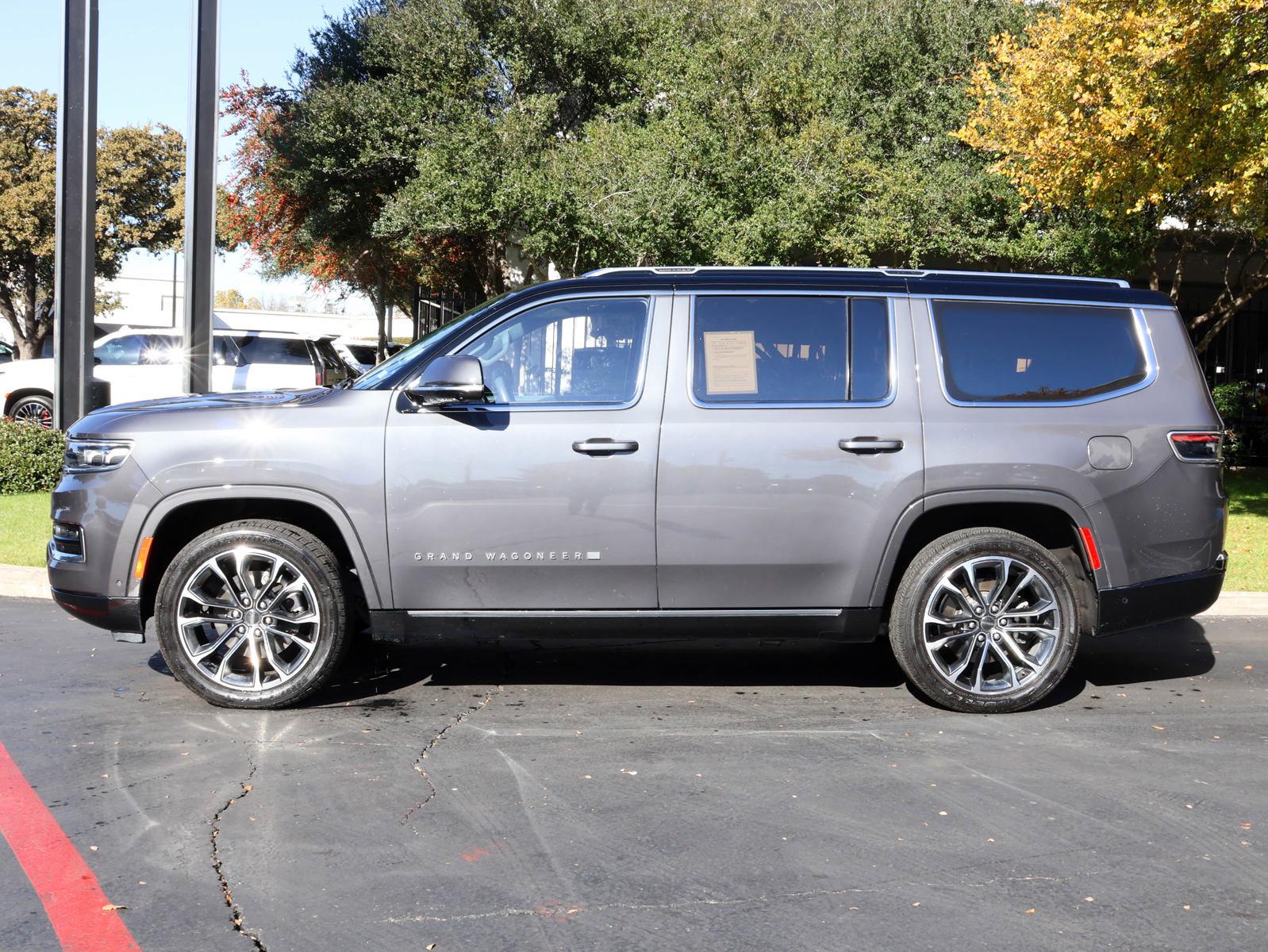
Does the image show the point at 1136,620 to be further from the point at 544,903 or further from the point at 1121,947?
the point at 544,903

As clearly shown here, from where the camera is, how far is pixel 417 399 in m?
5.45

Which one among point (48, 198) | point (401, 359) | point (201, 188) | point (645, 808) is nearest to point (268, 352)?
point (201, 188)

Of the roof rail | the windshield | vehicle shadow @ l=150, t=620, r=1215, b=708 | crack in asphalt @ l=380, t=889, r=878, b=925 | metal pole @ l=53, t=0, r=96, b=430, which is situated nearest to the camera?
crack in asphalt @ l=380, t=889, r=878, b=925

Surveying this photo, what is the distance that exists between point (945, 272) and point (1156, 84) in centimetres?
668

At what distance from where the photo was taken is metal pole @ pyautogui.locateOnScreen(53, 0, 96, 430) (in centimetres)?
1334

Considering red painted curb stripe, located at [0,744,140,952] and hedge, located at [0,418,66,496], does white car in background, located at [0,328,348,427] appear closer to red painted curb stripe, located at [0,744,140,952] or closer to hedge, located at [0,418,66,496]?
hedge, located at [0,418,66,496]

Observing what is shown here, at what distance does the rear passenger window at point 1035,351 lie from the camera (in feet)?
18.8

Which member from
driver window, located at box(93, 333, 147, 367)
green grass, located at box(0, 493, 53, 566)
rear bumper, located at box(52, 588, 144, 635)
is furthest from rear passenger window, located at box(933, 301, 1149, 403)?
→ driver window, located at box(93, 333, 147, 367)

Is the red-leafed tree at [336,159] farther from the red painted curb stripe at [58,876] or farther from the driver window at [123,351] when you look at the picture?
the red painted curb stripe at [58,876]

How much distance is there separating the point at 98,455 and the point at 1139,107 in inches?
384

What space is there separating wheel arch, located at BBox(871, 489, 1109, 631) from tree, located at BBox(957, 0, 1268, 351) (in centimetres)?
611

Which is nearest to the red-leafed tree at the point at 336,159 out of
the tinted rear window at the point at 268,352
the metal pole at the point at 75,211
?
the tinted rear window at the point at 268,352


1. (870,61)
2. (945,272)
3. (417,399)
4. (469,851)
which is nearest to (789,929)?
(469,851)

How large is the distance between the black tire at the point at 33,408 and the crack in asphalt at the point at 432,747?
15.3 metres
